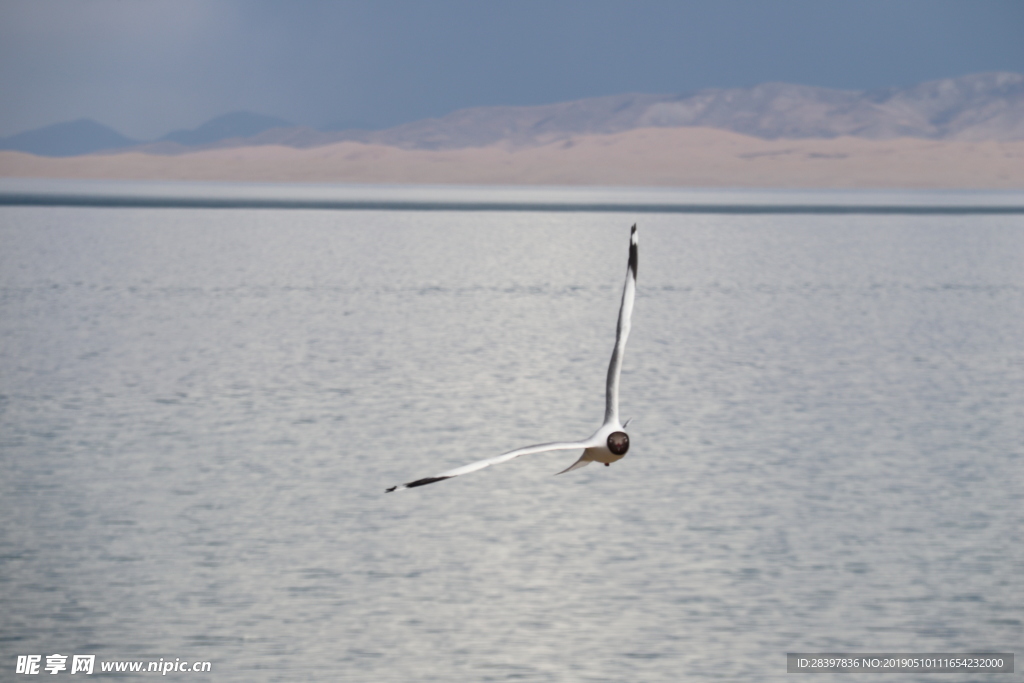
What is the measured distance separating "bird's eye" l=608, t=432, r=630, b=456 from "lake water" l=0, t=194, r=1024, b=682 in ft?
12.7

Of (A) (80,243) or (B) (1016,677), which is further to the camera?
(A) (80,243)

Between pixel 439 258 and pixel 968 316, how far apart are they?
27779 millimetres

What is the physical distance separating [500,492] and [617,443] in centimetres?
877

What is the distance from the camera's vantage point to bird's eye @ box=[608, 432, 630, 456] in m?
5.07

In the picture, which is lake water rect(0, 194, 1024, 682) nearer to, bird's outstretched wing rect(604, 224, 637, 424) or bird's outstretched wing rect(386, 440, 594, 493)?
bird's outstretched wing rect(604, 224, 637, 424)

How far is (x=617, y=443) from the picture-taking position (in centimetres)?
511

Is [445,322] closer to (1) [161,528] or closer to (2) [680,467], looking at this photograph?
(2) [680,467]

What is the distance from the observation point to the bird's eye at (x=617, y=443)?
5.07 metres

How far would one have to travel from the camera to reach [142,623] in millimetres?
9586

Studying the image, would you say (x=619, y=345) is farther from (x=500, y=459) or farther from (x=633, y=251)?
(x=500, y=459)

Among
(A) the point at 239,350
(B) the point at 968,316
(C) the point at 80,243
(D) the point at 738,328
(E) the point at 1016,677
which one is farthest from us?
(C) the point at 80,243

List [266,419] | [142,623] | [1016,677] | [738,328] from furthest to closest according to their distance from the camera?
[738,328] < [266,419] < [142,623] < [1016,677]

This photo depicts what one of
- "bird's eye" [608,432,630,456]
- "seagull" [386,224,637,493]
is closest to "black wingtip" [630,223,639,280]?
"seagull" [386,224,637,493]

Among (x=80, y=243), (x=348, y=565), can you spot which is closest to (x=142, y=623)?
(x=348, y=565)
